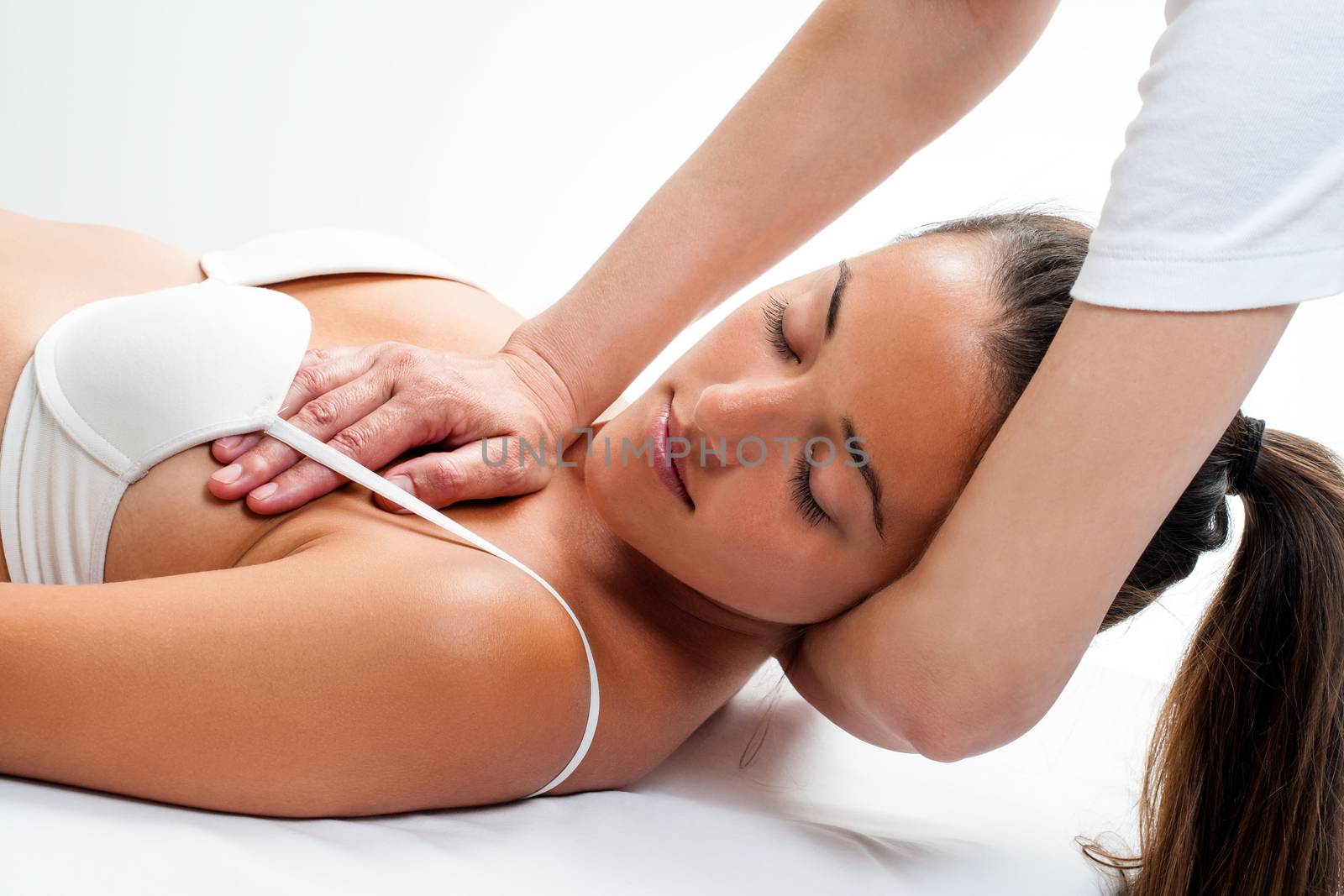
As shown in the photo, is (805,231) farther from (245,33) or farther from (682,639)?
(245,33)

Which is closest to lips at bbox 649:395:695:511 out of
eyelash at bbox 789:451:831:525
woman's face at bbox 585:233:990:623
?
woman's face at bbox 585:233:990:623

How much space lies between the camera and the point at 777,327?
1.10m

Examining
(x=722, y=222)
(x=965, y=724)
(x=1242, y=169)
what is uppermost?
(x=1242, y=169)

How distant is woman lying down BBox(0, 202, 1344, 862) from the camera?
0.87 m

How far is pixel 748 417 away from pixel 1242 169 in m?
0.44

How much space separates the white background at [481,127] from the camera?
2.24 meters

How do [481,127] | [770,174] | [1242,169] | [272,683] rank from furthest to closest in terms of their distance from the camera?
[481,127]
[770,174]
[272,683]
[1242,169]

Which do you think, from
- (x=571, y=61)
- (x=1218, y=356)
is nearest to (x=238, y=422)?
(x=1218, y=356)

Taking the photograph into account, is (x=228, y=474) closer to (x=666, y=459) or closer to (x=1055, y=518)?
(x=666, y=459)

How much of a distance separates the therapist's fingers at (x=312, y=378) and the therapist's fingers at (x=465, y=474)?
11 centimetres

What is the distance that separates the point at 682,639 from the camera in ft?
3.94

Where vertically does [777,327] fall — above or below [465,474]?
above

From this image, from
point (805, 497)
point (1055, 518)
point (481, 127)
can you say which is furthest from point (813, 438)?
point (481, 127)

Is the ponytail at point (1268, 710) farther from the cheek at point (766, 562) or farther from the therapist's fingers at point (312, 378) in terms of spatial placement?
the therapist's fingers at point (312, 378)
